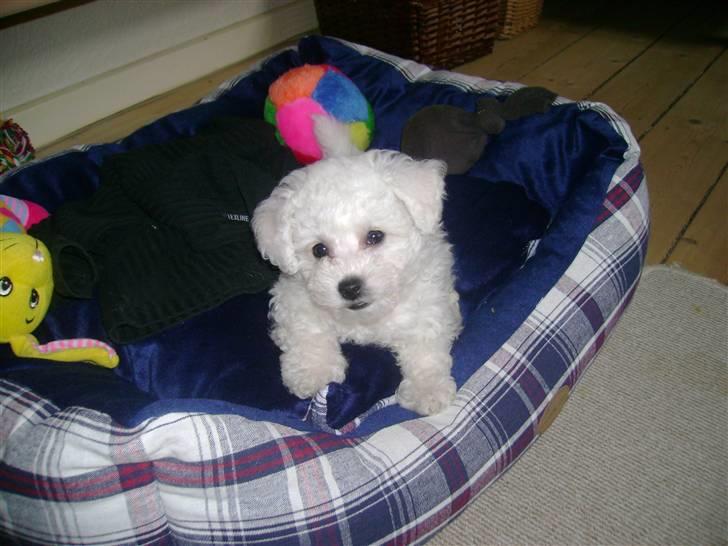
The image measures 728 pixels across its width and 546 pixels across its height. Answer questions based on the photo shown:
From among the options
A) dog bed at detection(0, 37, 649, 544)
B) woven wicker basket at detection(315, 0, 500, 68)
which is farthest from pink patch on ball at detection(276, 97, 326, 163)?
woven wicker basket at detection(315, 0, 500, 68)

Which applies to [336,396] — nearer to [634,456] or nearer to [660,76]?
[634,456]

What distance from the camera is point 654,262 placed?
2.58m

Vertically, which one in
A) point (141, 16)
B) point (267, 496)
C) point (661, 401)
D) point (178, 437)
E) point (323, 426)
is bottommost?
point (661, 401)

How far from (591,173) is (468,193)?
1.62ft

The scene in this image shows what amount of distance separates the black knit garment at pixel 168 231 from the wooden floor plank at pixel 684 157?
1871 millimetres

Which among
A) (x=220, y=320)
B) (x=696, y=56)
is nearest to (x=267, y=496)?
(x=220, y=320)

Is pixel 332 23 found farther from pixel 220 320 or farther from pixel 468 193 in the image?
pixel 220 320

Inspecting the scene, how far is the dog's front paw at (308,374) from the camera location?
170cm

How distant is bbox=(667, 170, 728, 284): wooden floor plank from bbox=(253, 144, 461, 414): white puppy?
141 cm

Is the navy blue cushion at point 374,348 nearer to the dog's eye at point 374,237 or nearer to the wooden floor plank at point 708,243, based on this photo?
the dog's eye at point 374,237

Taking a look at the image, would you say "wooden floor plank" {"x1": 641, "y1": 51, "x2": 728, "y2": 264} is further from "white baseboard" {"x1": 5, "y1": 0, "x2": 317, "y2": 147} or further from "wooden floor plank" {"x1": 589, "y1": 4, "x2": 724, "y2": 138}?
"white baseboard" {"x1": 5, "y1": 0, "x2": 317, "y2": 147}

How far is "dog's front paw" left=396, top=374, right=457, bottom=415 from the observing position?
5.27 feet

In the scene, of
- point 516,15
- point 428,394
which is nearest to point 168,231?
point 428,394

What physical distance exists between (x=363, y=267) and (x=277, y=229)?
0.30 meters
